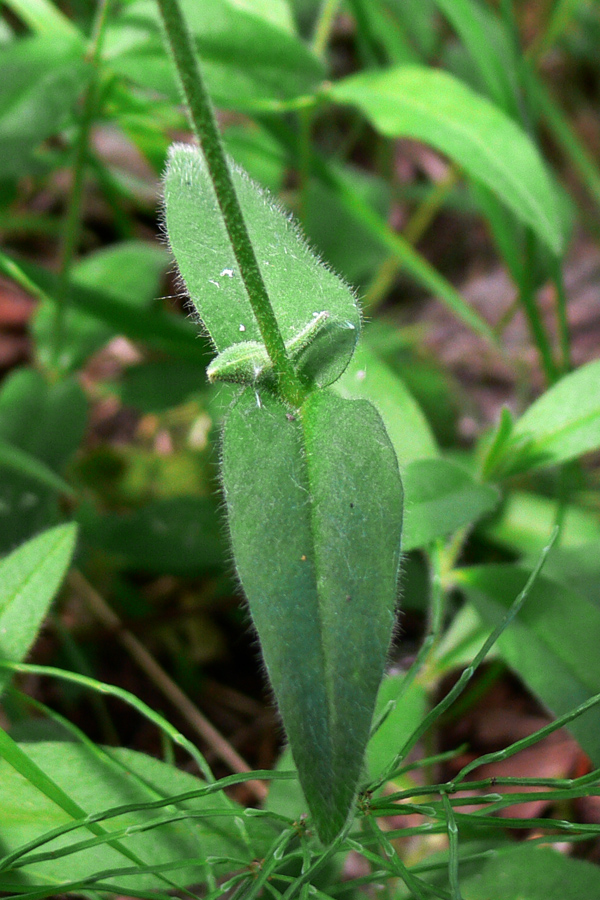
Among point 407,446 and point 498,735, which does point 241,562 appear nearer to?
point 407,446

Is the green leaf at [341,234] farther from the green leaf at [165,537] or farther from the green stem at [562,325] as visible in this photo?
the green leaf at [165,537]

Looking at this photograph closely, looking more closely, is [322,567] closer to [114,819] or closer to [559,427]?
[114,819]

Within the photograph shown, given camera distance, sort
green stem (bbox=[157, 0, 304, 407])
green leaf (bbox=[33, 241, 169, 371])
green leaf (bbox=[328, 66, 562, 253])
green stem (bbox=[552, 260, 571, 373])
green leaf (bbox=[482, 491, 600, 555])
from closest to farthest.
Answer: green stem (bbox=[157, 0, 304, 407]) < green leaf (bbox=[328, 66, 562, 253]) < green stem (bbox=[552, 260, 571, 373]) < green leaf (bbox=[482, 491, 600, 555]) < green leaf (bbox=[33, 241, 169, 371])

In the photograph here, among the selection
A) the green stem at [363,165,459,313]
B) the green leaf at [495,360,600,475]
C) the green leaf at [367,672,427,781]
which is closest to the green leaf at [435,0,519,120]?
the green stem at [363,165,459,313]

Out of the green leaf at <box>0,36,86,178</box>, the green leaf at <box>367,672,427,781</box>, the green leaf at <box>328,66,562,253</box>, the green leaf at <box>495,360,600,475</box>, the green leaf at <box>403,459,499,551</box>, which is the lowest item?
the green leaf at <box>367,672,427,781</box>

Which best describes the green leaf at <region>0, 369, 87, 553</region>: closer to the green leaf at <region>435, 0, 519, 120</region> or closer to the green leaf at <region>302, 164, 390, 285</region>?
the green leaf at <region>302, 164, 390, 285</region>
